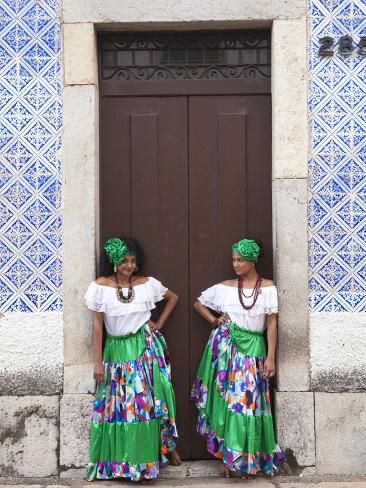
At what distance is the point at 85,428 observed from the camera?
5.40 m

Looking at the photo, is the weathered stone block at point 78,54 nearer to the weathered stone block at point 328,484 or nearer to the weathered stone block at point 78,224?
the weathered stone block at point 78,224

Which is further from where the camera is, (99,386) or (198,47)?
(198,47)

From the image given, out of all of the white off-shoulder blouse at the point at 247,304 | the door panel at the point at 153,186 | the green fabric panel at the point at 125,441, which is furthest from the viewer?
the door panel at the point at 153,186

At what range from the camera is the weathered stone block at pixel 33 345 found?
545 centimetres

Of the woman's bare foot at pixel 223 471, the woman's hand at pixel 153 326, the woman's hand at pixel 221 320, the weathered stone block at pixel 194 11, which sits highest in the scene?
the weathered stone block at pixel 194 11

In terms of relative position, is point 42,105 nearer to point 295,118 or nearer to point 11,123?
point 11,123

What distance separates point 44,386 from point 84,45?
2472mm

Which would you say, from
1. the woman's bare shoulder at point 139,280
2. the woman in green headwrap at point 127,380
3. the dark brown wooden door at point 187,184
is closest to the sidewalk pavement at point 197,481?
the woman in green headwrap at point 127,380

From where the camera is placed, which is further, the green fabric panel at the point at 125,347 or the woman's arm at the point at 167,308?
the woman's arm at the point at 167,308

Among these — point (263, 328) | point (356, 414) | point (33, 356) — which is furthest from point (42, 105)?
point (356, 414)

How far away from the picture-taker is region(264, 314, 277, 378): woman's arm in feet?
17.4

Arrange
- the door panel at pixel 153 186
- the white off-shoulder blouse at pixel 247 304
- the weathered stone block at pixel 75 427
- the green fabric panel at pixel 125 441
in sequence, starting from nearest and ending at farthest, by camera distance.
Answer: the green fabric panel at pixel 125 441 < the white off-shoulder blouse at pixel 247 304 < the weathered stone block at pixel 75 427 < the door panel at pixel 153 186

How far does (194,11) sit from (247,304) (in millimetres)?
2135

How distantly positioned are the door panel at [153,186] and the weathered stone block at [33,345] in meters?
0.77
